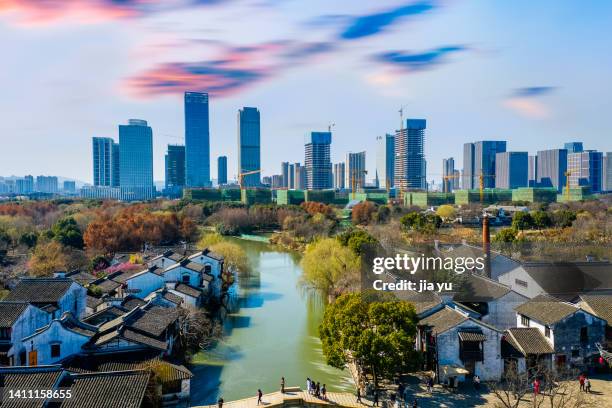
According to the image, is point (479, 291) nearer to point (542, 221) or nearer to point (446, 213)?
point (542, 221)

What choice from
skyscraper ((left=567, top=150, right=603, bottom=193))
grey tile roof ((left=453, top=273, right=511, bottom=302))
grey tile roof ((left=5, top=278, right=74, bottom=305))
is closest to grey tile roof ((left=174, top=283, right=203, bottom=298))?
grey tile roof ((left=5, top=278, right=74, bottom=305))

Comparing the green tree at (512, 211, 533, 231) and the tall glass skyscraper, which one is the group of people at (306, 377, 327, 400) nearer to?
the green tree at (512, 211, 533, 231)

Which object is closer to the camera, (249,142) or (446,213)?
(446,213)

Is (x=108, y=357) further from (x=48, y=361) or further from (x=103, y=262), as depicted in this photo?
(x=103, y=262)

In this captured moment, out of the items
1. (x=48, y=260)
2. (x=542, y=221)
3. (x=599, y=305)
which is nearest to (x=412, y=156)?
(x=542, y=221)

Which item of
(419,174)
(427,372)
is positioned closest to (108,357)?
(427,372)

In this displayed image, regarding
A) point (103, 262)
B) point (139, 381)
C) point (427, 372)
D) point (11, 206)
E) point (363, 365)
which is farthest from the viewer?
point (11, 206)

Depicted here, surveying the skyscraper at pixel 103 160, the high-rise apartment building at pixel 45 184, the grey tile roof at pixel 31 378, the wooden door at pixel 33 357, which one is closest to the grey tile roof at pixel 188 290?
the wooden door at pixel 33 357
